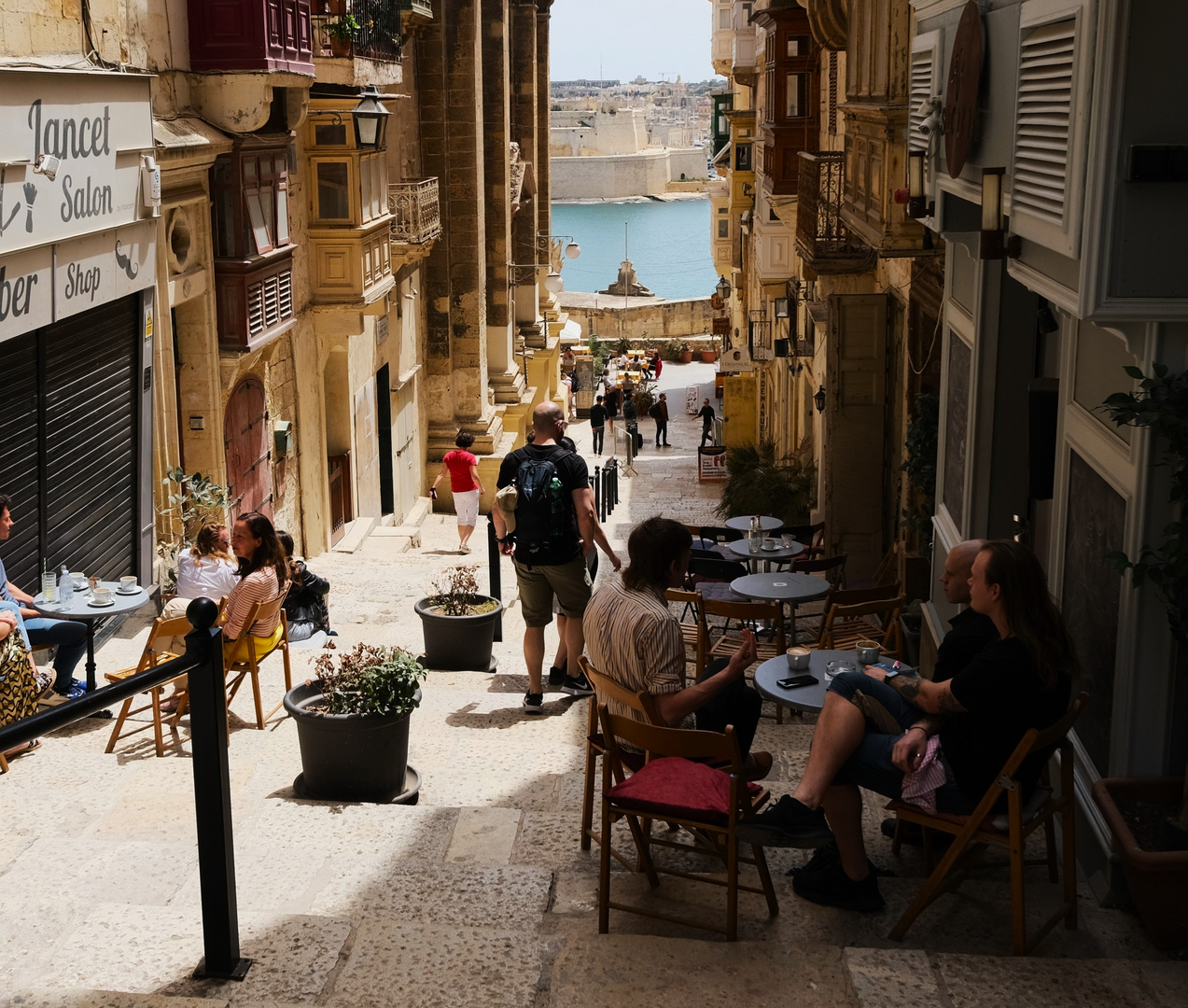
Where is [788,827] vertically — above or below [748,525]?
above

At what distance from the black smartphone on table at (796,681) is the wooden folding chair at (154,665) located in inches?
117

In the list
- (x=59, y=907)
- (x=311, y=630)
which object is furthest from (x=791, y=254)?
(x=59, y=907)

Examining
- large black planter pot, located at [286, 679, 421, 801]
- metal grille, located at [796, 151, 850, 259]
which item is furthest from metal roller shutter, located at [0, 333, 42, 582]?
metal grille, located at [796, 151, 850, 259]

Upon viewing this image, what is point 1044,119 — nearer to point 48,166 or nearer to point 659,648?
point 659,648

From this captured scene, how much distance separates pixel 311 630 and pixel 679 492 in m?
16.5

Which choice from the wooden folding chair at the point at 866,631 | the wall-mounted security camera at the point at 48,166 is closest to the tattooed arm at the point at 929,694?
the wooden folding chair at the point at 866,631

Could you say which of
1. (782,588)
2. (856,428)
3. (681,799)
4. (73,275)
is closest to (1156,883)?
(681,799)

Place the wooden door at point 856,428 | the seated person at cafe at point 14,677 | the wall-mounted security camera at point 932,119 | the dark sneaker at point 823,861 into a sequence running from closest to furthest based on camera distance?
the dark sneaker at point 823,861 → the seated person at cafe at point 14,677 → the wall-mounted security camera at point 932,119 → the wooden door at point 856,428

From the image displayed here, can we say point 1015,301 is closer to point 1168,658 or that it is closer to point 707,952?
point 1168,658

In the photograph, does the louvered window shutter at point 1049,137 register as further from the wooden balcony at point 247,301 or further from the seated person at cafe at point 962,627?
the wooden balcony at point 247,301

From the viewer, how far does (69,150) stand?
8695 mm

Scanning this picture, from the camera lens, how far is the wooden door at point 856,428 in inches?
501

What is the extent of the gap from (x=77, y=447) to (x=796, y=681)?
19.0ft

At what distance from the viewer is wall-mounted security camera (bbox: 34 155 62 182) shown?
8.19 metres
